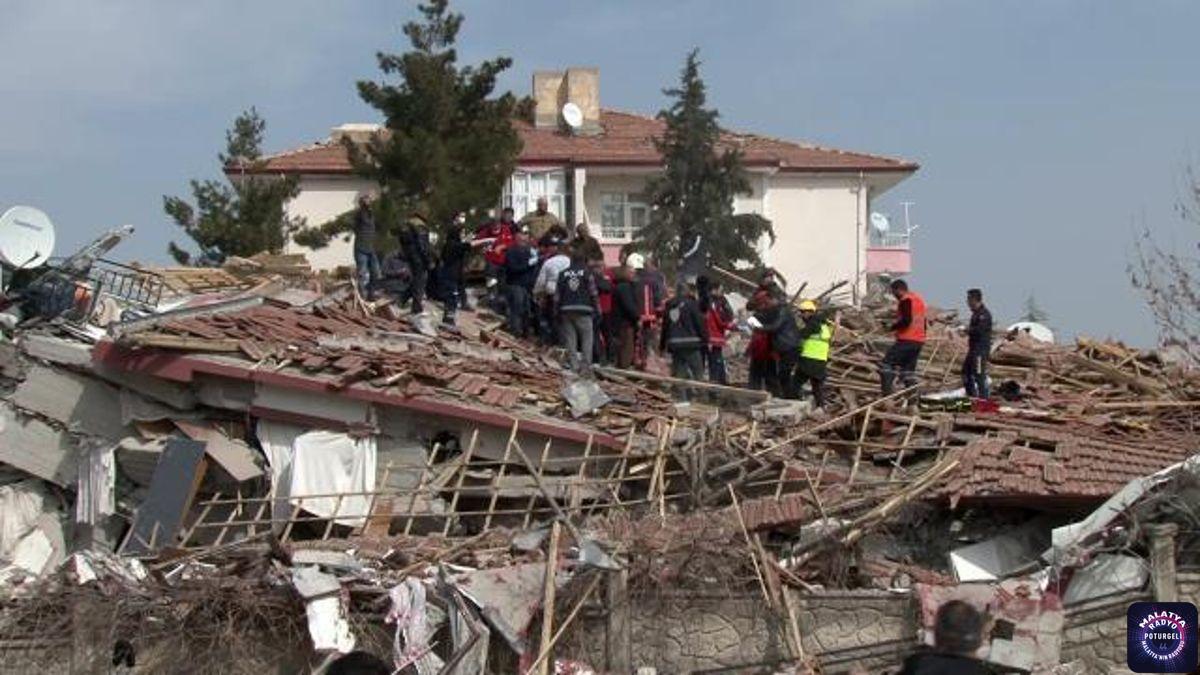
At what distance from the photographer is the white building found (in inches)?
1954

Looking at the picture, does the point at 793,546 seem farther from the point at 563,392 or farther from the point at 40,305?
the point at 40,305

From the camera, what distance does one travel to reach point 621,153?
50344 mm

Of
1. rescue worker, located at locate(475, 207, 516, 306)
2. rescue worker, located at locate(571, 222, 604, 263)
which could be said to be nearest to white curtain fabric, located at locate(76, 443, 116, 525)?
rescue worker, located at locate(571, 222, 604, 263)

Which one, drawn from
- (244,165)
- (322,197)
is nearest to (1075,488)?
(244,165)

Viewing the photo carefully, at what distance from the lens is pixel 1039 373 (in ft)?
79.9

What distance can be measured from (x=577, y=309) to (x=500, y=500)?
424 centimetres

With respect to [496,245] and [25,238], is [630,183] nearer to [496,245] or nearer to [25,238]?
[496,245]

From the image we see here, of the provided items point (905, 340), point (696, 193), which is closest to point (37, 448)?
point (905, 340)

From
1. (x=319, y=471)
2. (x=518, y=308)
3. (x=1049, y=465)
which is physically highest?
(x=518, y=308)

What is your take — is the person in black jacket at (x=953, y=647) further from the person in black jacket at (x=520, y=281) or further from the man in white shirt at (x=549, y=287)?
the person in black jacket at (x=520, y=281)

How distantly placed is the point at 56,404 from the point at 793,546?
9442 millimetres

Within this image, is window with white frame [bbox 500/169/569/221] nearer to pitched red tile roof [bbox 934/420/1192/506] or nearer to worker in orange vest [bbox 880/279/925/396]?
worker in orange vest [bbox 880/279/925/396]

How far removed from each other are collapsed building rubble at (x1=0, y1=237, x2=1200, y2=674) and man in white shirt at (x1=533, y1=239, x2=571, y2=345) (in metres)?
0.63

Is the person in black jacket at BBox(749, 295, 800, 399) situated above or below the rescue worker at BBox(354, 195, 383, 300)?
below
